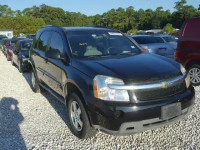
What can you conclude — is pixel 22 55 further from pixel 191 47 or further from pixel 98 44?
pixel 191 47

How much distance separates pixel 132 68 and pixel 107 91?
58 centimetres

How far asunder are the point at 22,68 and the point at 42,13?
117656 millimetres

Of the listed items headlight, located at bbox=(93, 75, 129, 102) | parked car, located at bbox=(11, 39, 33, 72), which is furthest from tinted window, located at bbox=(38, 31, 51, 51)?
parked car, located at bbox=(11, 39, 33, 72)

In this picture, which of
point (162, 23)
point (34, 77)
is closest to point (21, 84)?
point (34, 77)

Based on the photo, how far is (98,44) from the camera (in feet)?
13.9

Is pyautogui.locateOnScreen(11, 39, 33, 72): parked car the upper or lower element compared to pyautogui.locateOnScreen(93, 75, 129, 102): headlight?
lower

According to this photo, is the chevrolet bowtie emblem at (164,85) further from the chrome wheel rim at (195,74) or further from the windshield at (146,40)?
the windshield at (146,40)

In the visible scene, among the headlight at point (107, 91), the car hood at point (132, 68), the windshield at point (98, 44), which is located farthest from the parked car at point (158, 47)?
the headlight at point (107, 91)

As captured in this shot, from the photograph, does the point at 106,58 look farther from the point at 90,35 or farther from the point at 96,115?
the point at 96,115

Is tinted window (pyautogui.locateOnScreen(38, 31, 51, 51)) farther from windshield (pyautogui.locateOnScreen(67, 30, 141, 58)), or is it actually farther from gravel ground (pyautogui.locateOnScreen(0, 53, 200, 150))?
gravel ground (pyautogui.locateOnScreen(0, 53, 200, 150))

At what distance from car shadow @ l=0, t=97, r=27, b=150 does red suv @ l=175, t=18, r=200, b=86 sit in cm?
465

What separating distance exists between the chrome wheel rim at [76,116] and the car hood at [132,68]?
62 centimetres

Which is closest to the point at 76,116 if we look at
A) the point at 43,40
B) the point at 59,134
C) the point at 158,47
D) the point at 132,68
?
the point at 59,134

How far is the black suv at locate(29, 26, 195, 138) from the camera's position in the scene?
2.93 meters
